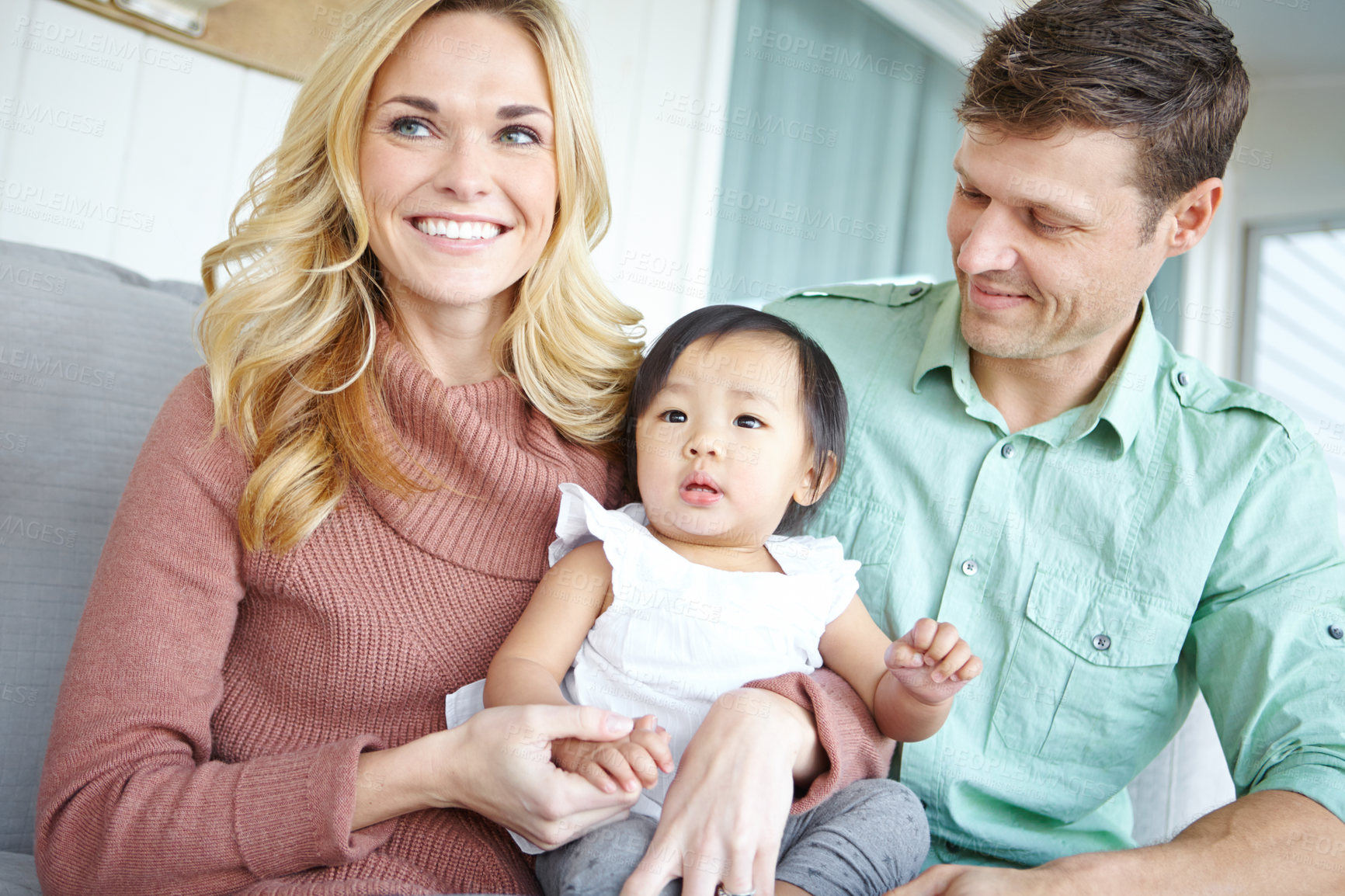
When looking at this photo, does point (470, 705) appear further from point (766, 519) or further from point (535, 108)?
point (535, 108)

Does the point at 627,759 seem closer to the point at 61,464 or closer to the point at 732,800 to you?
the point at 732,800

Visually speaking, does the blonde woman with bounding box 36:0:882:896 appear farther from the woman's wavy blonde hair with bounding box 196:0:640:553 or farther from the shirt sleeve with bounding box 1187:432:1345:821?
the shirt sleeve with bounding box 1187:432:1345:821

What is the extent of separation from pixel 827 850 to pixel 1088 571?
2.10ft

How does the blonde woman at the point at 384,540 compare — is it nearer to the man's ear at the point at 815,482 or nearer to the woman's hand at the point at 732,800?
the woman's hand at the point at 732,800

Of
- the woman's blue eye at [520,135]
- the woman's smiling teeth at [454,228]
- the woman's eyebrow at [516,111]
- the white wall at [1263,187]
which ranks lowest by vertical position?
the woman's smiling teeth at [454,228]

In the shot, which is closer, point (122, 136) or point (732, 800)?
point (732, 800)

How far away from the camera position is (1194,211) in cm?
157

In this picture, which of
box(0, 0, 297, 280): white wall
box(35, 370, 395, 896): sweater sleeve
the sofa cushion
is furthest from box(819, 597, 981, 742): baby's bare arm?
box(0, 0, 297, 280): white wall

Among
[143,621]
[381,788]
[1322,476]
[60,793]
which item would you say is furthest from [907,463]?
[60,793]

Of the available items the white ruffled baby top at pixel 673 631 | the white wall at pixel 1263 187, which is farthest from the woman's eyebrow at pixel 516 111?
the white wall at pixel 1263 187

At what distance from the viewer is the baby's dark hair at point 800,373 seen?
4.57 feet

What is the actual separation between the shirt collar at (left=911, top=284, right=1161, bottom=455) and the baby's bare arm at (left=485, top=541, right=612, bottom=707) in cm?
61

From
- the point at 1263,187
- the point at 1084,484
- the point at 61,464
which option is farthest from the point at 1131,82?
the point at 1263,187

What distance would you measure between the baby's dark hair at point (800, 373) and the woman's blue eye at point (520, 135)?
31 cm
